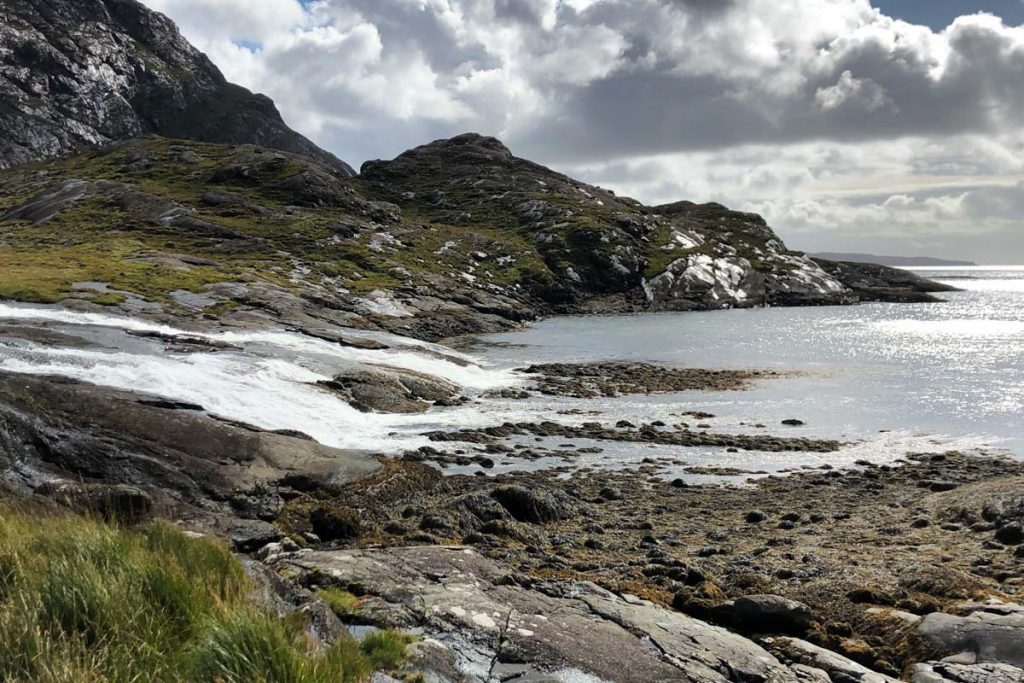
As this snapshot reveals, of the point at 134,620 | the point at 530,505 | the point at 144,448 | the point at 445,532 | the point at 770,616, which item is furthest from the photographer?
the point at 144,448

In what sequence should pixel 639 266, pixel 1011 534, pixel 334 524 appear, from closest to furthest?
pixel 334 524, pixel 1011 534, pixel 639 266

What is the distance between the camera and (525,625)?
36.2ft

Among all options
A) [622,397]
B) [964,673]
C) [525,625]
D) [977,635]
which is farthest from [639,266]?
[525,625]

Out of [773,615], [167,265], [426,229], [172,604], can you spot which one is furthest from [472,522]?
[426,229]

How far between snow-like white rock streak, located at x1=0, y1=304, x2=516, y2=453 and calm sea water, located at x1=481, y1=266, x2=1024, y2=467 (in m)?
14.7

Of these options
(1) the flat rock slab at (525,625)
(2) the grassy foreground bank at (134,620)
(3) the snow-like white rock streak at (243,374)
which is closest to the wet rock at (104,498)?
(1) the flat rock slab at (525,625)

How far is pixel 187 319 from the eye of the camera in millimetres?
59031

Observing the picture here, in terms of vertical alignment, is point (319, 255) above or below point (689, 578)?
above

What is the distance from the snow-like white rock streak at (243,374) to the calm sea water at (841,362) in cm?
1474

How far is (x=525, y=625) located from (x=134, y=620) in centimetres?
655

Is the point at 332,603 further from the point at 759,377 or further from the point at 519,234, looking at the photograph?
the point at 519,234

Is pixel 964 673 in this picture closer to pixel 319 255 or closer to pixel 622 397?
pixel 622 397

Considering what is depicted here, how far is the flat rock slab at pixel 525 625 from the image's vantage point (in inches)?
389

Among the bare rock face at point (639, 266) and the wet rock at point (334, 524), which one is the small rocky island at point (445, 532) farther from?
the bare rock face at point (639, 266)
